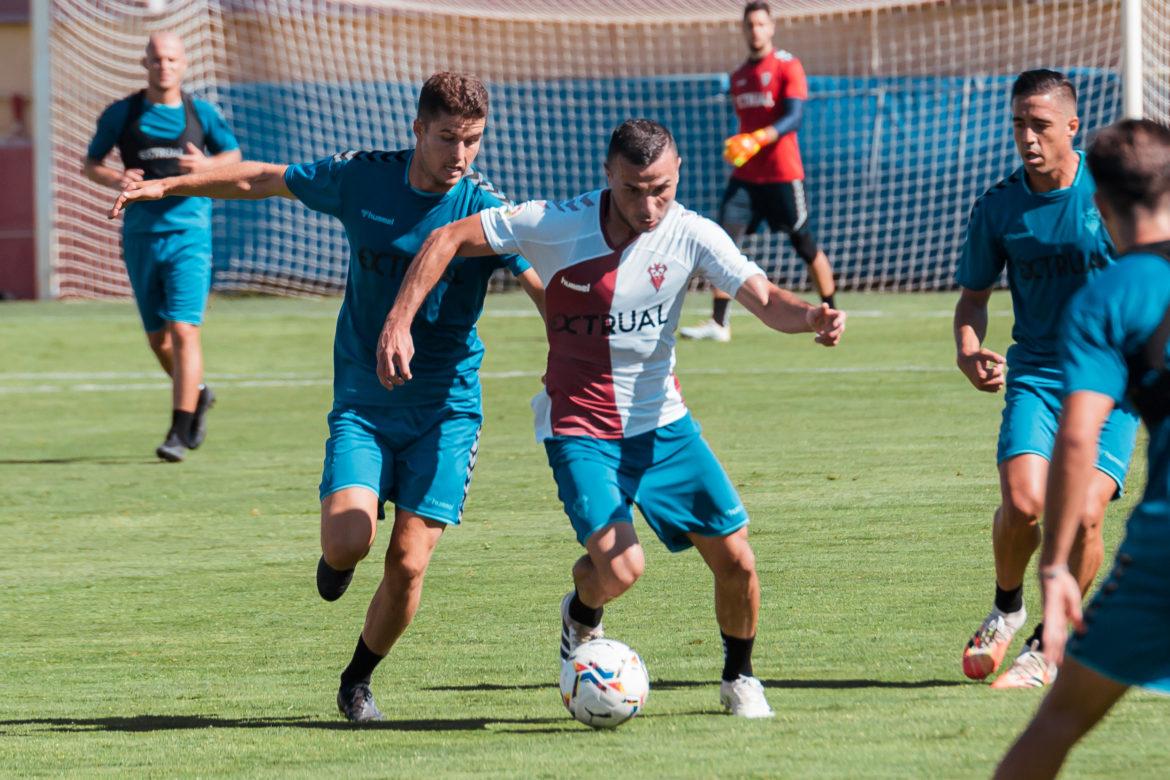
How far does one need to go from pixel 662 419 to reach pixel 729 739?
1.07 m

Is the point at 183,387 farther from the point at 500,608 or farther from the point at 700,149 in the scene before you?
the point at 700,149

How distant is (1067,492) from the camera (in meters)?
3.49

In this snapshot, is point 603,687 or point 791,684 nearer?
point 603,687

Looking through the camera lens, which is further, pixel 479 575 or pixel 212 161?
pixel 212 161

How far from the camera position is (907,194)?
19.9 m

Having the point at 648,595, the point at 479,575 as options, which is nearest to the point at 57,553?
the point at 479,575

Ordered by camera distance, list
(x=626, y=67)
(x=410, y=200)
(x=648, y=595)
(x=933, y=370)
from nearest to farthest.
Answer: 1. (x=410, y=200)
2. (x=648, y=595)
3. (x=933, y=370)
4. (x=626, y=67)

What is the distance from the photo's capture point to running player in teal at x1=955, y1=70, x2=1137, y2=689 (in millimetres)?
5684

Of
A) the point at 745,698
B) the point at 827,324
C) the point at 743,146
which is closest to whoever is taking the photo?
the point at 827,324

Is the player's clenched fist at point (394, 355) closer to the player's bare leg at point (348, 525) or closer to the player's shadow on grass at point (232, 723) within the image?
the player's bare leg at point (348, 525)

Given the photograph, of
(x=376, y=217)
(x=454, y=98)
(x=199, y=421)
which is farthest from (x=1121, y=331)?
(x=199, y=421)

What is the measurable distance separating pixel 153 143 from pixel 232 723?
600 centimetres

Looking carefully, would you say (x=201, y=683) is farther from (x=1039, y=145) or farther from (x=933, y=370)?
(x=933, y=370)

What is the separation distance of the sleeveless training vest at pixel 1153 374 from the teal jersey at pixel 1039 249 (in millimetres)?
2368
